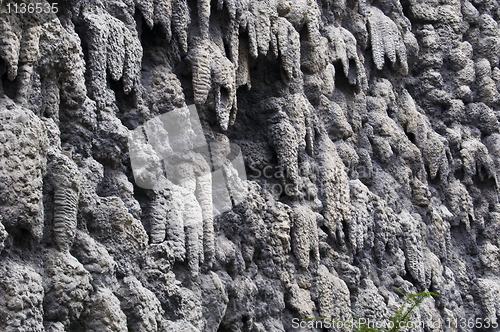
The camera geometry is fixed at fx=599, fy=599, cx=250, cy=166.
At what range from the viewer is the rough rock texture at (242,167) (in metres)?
1.38

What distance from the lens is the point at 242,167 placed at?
2.41 meters

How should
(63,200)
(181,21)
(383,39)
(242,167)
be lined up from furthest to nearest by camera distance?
(383,39)
(242,167)
(181,21)
(63,200)

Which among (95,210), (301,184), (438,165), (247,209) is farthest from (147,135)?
(438,165)

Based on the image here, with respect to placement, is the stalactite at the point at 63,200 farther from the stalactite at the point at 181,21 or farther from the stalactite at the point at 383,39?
the stalactite at the point at 383,39

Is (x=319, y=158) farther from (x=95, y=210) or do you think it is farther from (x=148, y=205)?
(x=95, y=210)

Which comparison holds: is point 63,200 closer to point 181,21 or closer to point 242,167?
point 181,21

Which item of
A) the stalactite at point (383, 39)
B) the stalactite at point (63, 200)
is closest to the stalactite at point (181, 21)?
the stalactite at point (63, 200)

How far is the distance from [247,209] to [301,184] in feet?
1.37

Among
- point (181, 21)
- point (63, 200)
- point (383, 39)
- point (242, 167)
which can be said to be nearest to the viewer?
point (63, 200)

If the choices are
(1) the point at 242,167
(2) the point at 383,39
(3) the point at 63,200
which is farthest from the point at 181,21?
(2) the point at 383,39

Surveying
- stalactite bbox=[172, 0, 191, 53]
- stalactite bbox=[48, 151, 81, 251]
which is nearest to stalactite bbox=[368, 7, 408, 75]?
stalactite bbox=[172, 0, 191, 53]

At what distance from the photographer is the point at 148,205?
178cm

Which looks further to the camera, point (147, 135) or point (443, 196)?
point (443, 196)

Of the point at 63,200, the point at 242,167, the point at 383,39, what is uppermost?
the point at 383,39
